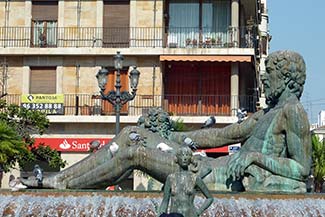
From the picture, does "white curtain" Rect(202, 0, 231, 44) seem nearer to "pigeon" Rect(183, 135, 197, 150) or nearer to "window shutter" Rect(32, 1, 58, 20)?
"window shutter" Rect(32, 1, 58, 20)

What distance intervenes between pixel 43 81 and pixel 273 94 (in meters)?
26.2

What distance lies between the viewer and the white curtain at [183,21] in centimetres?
3403

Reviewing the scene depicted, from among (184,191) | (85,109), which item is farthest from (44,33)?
(184,191)

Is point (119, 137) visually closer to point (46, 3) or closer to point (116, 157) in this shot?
point (116, 157)

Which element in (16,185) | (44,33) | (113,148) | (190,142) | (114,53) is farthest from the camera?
(44,33)

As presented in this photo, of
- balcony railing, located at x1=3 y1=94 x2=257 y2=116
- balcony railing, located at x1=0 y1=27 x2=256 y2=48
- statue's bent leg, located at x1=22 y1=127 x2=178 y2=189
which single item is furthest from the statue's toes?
balcony railing, located at x1=0 y1=27 x2=256 y2=48

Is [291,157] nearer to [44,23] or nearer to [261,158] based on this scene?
[261,158]

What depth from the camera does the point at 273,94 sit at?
8414 mm

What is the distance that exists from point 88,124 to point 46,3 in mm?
5360

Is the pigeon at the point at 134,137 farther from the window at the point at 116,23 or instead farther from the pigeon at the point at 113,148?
the window at the point at 116,23

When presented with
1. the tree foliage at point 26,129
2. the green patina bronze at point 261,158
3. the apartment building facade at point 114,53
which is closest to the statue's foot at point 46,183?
the green patina bronze at point 261,158

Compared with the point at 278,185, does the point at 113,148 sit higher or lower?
higher

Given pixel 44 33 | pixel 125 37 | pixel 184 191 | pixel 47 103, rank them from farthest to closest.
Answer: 1. pixel 44 33
2. pixel 125 37
3. pixel 47 103
4. pixel 184 191

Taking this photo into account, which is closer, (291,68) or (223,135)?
(291,68)
